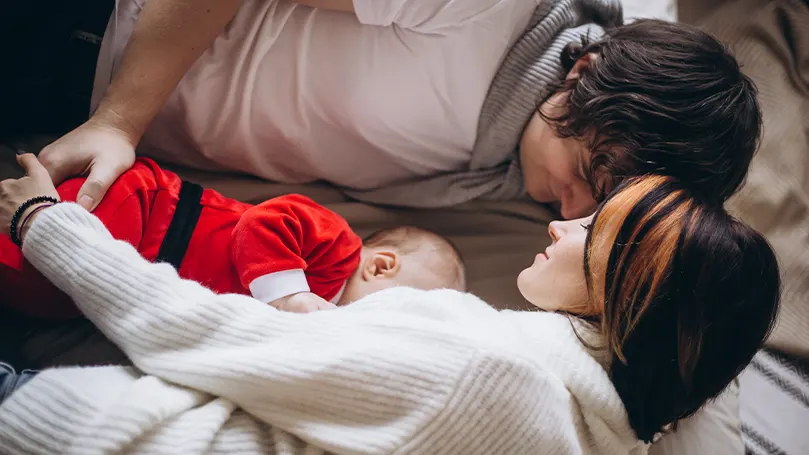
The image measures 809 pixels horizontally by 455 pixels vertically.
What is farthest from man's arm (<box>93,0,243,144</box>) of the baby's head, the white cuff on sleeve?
the baby's head

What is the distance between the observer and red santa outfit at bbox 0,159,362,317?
0.78m

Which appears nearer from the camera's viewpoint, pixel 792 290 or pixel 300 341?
pixel 300 341

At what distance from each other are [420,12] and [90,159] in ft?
1.62

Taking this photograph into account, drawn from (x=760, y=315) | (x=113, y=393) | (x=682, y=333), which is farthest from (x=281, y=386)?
(x=760, y=315)

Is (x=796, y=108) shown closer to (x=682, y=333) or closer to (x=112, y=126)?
(x=682, y=333)

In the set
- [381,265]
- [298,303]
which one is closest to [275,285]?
[298,303]

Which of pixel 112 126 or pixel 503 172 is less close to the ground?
pixel 112 126

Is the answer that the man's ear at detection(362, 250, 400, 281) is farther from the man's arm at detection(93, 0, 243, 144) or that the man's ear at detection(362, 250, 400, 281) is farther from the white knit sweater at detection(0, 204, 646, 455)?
the man's arm at detection(93, 0, 243, 144)

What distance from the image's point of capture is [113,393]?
0.62 meters

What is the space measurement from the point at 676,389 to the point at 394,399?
13.6 inches

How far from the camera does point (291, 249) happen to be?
85cm

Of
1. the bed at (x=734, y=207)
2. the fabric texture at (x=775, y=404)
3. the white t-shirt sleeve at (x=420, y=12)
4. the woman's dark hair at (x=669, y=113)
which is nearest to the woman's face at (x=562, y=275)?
the woman's dark hair at (x=669, y=113)

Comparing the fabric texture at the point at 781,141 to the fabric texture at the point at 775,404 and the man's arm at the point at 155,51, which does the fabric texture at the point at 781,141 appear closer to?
the fabric texture at the point at 775,404

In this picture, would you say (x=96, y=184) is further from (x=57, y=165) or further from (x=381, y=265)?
(x=381, y=265)
